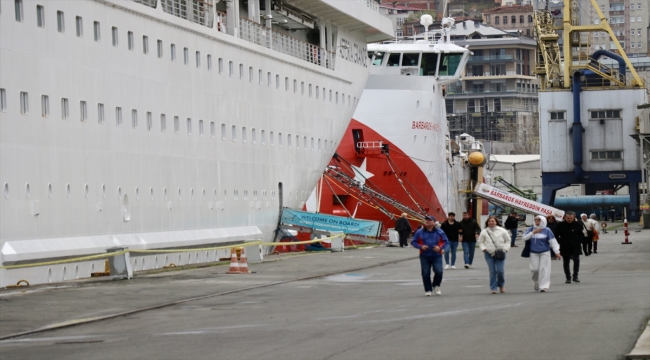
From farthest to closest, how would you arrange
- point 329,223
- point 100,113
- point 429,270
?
point 329,223
point 100,113
point 429,270

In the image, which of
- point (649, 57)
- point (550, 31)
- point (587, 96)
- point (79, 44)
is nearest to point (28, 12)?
point (79, 44)

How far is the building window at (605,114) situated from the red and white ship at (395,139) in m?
14.8

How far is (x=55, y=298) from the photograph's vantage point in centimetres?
1822

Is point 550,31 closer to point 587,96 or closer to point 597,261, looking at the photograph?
point 587,96

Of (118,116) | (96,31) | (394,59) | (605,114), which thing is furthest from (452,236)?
(605,114)

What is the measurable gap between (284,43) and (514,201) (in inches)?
1236

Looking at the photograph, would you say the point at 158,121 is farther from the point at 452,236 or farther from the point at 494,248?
the point at 494,248

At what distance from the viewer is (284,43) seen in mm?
36812

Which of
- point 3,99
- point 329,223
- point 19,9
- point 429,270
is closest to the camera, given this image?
point 429,270

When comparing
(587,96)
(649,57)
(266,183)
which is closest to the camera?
(266,183)

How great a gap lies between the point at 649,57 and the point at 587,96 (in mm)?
70784

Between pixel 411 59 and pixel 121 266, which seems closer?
pixel 121 266

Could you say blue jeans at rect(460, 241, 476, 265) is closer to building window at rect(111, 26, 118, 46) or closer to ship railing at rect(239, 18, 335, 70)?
building window at rect(111, 26, 118, 46)

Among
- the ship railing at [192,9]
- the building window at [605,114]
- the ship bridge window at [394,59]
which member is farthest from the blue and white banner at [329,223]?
the building window at [605,114]
